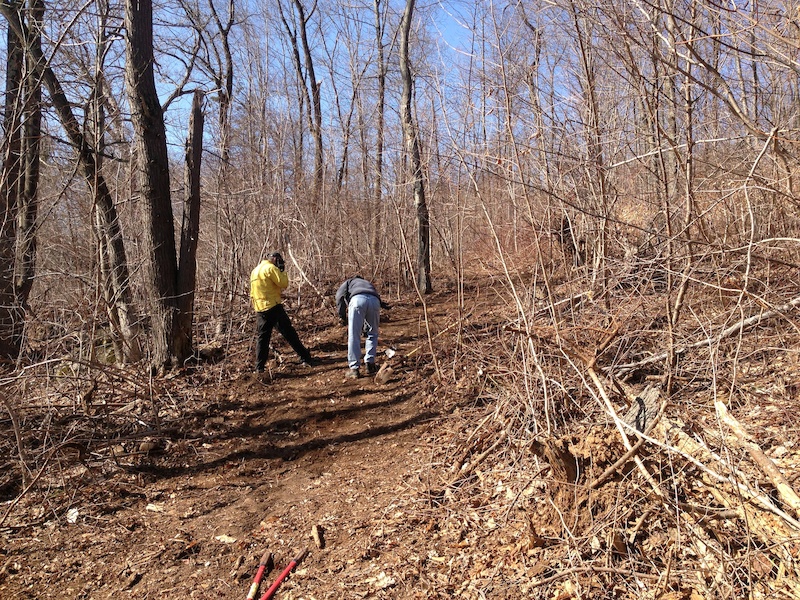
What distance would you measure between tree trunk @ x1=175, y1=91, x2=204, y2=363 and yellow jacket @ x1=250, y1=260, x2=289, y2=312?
882 mm

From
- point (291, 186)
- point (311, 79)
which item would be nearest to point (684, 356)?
point (291, 186)

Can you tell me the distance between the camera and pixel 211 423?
568 centimetres

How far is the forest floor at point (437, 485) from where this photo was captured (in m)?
2.82

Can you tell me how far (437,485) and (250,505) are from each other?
57.4 inches

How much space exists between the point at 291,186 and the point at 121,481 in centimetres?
704

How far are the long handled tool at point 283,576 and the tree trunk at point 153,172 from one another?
4.04 m

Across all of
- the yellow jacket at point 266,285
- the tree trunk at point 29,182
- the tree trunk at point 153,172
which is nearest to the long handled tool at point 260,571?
the yellow jacket at point 266,285

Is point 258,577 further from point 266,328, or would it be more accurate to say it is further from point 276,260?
point 276,260

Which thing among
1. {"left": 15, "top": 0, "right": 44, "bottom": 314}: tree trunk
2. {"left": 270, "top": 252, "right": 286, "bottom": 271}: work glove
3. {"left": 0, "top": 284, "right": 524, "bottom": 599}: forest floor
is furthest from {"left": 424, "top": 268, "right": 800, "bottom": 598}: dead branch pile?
{"left": 15, "top": 0, "right": 44, "bottom": 314}: tree trunk

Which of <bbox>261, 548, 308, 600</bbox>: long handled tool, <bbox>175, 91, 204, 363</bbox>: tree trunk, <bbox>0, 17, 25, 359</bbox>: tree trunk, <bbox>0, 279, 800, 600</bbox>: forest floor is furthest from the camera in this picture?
<bbox>175, 91, 204, 363</bbox>: tree trunk

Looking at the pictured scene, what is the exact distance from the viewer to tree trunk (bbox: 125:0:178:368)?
656 cm

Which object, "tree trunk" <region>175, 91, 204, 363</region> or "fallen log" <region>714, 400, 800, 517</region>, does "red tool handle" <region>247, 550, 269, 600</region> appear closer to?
"fallen log" <region>714, 400, 800, 517</region>

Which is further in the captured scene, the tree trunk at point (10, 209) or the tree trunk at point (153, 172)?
the tree trunk at point (153, 172)

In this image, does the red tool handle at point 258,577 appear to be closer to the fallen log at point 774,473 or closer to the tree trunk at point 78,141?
the fallen log at point 774,473
